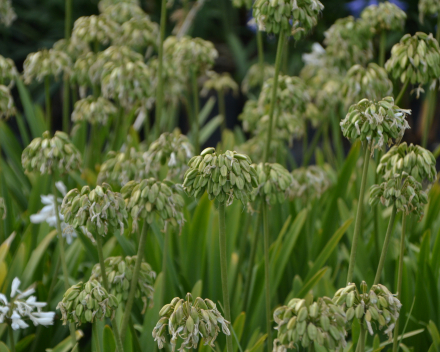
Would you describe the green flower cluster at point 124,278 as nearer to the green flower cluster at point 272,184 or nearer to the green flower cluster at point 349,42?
the green flower cluster at point 272,184

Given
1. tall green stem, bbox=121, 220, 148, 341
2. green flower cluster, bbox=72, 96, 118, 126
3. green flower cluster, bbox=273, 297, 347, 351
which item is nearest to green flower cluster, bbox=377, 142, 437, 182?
green flower cluster, bbox=273, 297, 347, 351

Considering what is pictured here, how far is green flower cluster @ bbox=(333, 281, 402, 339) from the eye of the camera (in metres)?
0.96

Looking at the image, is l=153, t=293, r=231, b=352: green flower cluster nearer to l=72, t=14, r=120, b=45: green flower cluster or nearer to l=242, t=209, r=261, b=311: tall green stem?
l=242, t=209, r=261, b=311: tall green stem

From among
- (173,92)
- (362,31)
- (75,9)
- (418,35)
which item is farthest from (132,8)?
(75,9)

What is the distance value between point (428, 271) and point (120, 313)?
3.46ft

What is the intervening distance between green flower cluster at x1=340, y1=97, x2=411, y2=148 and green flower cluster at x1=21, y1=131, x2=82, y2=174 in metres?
0.81

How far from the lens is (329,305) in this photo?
90 cm

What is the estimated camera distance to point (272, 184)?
1518mm

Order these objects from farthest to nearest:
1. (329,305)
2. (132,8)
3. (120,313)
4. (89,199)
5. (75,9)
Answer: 1. (75,9)
2. (132,8)
3. (120,313)
4. (89,199)
5. (329,305)

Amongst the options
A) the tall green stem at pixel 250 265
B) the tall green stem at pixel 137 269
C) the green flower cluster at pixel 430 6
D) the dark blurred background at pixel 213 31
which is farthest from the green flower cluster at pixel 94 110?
the dark blurred background at pixel 213 31

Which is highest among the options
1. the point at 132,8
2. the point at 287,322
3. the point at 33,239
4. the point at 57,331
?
the point at 132,8

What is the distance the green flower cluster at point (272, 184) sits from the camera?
4.94 feet

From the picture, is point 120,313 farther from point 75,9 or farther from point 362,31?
point 75,9

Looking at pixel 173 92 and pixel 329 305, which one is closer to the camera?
pixel 329 305
